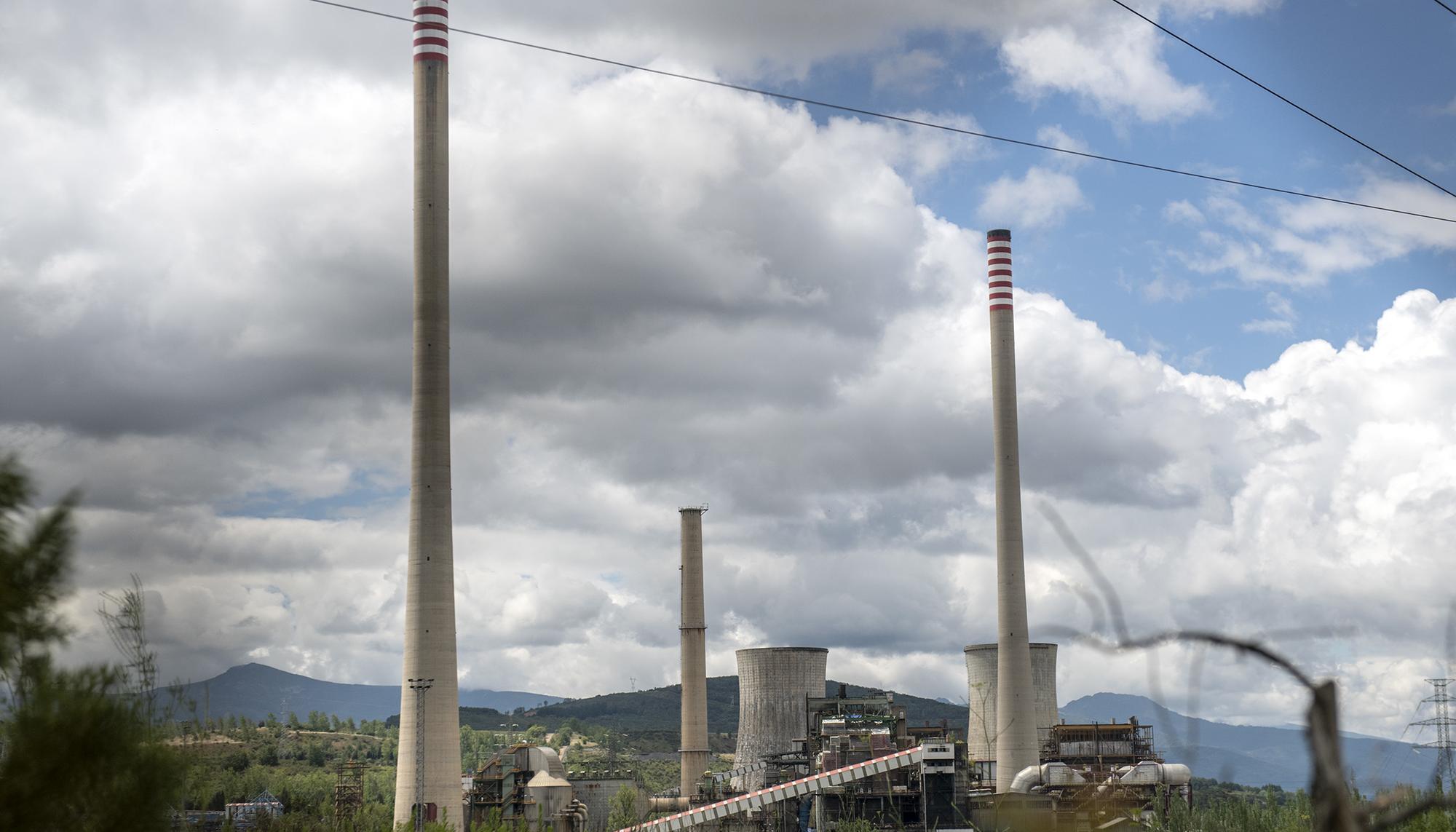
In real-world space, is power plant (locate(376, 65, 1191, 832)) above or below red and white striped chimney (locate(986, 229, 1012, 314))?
below

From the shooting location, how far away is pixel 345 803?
5153cm

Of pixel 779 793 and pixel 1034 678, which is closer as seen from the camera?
pixel 779 793

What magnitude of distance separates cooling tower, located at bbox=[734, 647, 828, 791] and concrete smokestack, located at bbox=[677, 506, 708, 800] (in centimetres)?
279

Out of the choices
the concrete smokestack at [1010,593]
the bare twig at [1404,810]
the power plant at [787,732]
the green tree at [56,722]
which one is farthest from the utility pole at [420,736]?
the bare twig at [1404,810]

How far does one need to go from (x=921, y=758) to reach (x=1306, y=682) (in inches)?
2003

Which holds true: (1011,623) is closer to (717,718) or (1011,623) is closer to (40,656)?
(40,656)

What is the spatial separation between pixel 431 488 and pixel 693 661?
29.9 m

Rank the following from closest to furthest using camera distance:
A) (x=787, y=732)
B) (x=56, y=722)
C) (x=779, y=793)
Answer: (x=56, y=722) → (x=779, y=793) → (x=787, y=732)

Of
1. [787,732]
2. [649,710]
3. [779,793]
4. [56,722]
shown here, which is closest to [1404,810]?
[56,722]

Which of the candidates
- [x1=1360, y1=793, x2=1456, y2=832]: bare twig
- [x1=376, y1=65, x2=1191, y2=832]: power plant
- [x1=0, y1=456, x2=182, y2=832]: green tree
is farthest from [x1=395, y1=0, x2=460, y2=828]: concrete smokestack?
[x1=1360, y1=793, x2=1456, y2=832]: bare twig

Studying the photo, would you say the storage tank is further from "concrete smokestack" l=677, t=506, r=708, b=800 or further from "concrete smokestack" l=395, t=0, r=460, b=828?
"concrete smokestack" l=395, t=0, r=460, b=828

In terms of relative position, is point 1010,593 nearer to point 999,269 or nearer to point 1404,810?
point 999,269

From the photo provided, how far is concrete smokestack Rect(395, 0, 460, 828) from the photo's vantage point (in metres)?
40.2

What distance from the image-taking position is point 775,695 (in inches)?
2559
